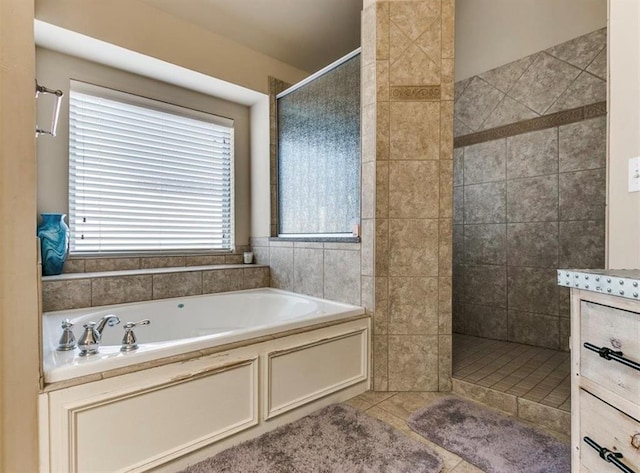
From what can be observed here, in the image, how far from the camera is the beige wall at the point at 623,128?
1.24 metres

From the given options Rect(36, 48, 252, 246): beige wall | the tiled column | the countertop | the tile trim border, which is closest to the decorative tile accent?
the tiled column

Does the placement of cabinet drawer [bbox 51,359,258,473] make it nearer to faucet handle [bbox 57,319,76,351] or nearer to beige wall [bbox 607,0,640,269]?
faucet handle [bbox 57,319,76,351]

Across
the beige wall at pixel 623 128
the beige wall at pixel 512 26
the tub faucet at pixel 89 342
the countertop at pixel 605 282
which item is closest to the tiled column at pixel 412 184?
the beige wall at pixel 623 128

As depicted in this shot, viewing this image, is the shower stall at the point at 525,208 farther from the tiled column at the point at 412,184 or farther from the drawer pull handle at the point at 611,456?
the drawer pull handle at the point at 611,456

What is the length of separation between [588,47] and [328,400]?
3112 mm

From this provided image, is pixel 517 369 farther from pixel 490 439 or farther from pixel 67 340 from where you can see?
pixel 67 340

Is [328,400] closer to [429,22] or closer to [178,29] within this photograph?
[429,22]

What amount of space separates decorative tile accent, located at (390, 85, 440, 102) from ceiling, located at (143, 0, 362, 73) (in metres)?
0.93

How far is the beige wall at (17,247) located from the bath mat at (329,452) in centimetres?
66

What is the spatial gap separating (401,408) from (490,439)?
1.60ft

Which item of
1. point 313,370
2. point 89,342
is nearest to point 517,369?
point 313,370

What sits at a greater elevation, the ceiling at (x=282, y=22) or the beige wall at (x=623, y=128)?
the ceiling at (x=282, y=22)

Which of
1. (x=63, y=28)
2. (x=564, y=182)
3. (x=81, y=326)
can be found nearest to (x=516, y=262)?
(x=564, y=182)

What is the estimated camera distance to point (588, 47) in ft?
8.30
